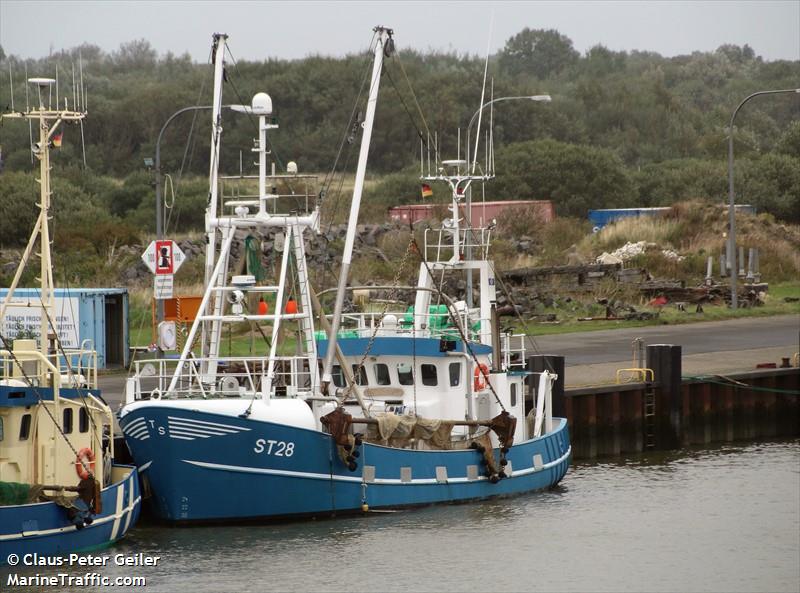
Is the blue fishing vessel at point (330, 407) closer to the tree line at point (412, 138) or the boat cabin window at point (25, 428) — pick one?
the boat cabin window at point (25, 428)

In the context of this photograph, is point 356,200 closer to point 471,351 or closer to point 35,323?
point 471,351

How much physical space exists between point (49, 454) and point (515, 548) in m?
7.53

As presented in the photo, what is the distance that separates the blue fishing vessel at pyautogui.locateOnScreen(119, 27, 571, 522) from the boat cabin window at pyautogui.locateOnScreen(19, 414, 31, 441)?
1.85 meters

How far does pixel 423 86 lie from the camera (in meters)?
101

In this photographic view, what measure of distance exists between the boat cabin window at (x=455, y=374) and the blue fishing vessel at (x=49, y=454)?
671cm

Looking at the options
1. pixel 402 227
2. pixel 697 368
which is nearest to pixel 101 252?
pixel 402 227

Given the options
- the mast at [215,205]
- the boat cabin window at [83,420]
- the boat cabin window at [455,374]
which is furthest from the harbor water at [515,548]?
the mast at [215,205]

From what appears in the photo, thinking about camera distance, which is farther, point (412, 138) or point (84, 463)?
point (412, 138)

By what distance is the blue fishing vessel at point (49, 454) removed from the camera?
22281 mm

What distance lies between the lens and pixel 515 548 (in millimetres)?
25141

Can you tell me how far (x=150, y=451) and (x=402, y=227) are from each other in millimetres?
37431

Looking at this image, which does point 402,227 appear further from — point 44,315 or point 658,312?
point 44,315

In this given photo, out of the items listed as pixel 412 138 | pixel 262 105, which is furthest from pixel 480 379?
pixel 412 138

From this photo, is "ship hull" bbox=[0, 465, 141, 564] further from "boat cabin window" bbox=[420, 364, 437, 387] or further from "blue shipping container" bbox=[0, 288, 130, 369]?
"blue shipping container" bbox=[0, 288, 130, 369]
